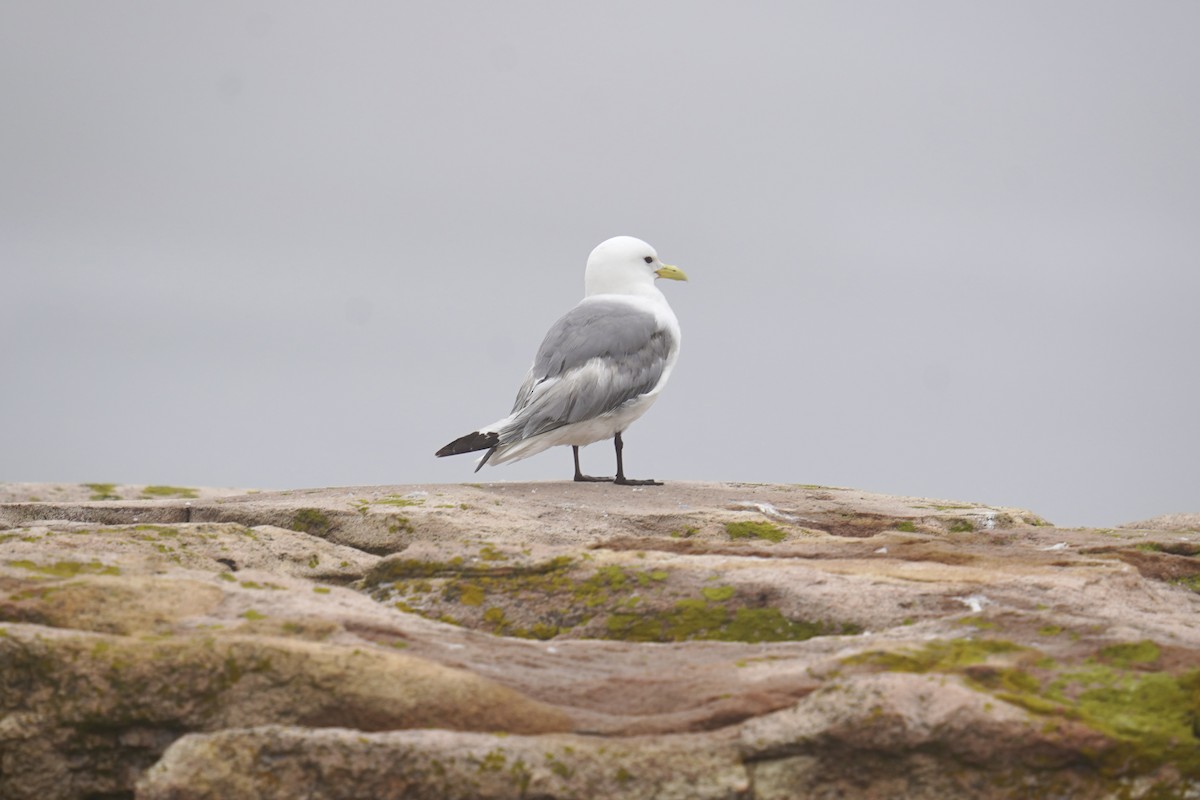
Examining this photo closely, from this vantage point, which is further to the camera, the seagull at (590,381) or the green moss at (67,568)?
the seagull at (590,381)

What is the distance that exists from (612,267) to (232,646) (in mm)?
8296

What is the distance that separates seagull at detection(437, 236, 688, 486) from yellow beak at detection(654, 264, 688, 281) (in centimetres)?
48

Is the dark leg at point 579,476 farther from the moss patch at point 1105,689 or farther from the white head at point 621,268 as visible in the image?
the moss patch at point 1105,689

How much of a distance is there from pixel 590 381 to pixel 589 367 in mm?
121

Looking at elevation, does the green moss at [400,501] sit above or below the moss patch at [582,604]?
above

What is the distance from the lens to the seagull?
10.6 m

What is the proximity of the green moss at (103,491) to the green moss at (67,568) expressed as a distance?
644cm

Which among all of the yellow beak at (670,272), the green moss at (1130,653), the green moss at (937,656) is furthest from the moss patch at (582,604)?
the yellow beak at (670,272)

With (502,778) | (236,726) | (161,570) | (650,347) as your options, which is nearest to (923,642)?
(502,778)

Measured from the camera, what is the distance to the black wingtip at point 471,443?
10336mm

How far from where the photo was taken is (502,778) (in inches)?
157

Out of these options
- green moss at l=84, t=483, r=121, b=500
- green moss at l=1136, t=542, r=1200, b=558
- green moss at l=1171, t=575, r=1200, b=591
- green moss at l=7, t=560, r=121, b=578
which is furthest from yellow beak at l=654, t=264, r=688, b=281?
green moss at l=7, t=560, r=121, b=578

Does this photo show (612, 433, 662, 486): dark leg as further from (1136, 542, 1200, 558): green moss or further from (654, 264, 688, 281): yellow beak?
(1136, 542, 1200, 558): green moss

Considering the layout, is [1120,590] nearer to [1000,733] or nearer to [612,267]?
[1000,733]
